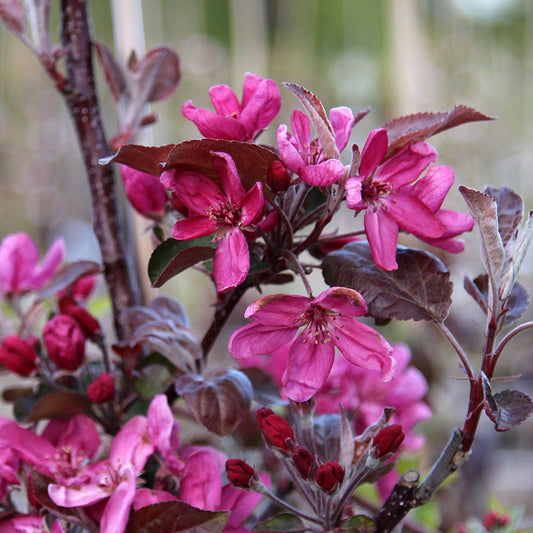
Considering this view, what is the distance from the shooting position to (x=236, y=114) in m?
0.42

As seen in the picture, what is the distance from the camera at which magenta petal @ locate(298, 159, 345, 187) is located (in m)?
0.37

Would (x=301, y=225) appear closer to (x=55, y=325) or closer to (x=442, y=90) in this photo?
(x=55, y=325)

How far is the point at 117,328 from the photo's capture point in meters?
0.61

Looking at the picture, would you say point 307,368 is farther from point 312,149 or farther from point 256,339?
point 312,149

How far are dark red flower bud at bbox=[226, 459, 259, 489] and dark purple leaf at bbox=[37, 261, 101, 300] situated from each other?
10.0 inches

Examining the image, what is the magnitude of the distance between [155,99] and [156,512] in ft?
1.37

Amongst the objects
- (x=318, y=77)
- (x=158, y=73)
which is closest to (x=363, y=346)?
(x=158, y=73)

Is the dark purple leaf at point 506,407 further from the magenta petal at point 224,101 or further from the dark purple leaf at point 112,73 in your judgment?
the dark purple leaf at point 112,73

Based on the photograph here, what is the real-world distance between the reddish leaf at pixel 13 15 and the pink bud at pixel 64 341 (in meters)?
0.30

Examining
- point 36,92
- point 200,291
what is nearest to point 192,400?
point 200,291

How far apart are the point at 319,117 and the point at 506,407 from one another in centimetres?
23

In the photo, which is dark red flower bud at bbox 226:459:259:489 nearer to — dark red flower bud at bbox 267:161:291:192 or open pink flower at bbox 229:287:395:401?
open pink flower at bbox 229:287:395:401

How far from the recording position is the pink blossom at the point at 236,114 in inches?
→ 15.7

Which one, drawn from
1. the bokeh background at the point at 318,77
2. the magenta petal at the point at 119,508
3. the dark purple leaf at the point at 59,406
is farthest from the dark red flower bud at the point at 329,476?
the bokeh background at the point at 318,77
